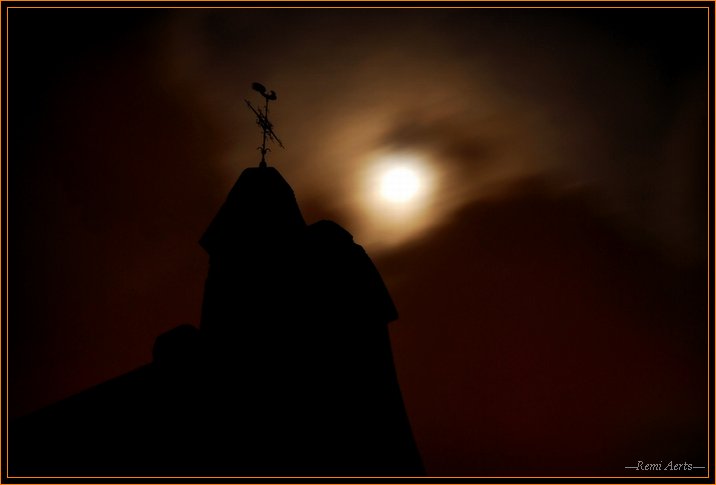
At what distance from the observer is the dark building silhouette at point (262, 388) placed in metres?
9.02

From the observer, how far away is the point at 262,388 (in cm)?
952

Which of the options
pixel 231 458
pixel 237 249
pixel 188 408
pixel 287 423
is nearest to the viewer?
pixel 231 458

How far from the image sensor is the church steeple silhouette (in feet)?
29.6

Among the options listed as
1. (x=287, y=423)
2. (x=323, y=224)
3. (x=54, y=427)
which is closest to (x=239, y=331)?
(x=287, y=423)

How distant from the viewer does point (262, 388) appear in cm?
952

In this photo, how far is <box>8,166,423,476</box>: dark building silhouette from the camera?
902cm

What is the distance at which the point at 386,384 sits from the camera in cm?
1125

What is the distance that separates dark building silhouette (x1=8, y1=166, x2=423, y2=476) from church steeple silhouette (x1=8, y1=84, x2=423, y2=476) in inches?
1.3

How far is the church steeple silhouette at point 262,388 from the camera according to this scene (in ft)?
29.6

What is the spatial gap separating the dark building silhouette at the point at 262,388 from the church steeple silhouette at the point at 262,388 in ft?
0.11

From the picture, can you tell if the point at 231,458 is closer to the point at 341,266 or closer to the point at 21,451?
the point at 341,266

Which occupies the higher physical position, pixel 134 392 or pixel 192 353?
pixel 192 353

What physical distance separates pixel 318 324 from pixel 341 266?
192 centimetres

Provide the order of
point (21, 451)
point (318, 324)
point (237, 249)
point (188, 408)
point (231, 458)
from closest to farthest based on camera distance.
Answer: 1. point (231, 458)
2. point (188, 408)
3. point (318, 324)
4. point (21, 451)
5. point (237, 249)
